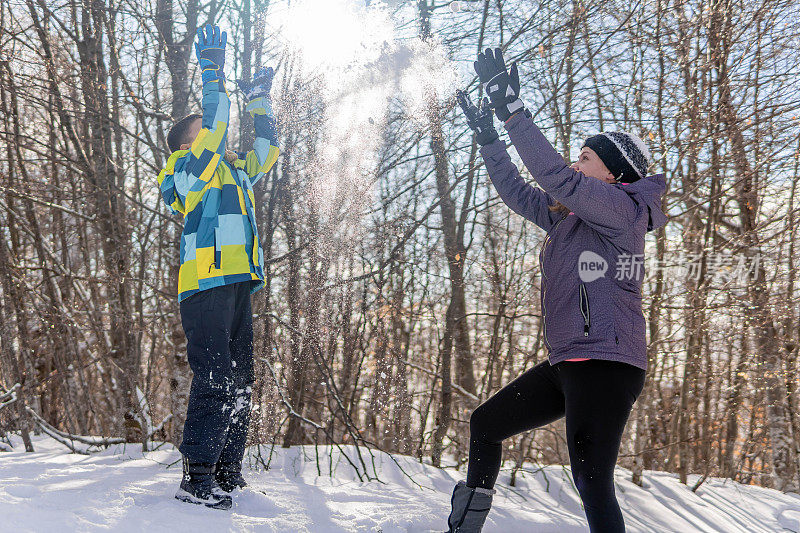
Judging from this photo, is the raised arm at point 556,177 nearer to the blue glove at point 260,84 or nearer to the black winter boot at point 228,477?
the blue glove at point 260,84

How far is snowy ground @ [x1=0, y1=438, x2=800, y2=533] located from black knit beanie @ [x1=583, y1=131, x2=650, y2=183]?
1552mm

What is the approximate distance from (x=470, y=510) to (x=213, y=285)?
4.15ft

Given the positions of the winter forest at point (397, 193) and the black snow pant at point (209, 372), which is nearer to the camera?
the black snow pant at point (209, 372)

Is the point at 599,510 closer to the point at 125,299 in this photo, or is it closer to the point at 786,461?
the point at 125,299

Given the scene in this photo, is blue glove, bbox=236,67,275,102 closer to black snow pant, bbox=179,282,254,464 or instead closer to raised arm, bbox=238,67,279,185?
raised arm, bbox=238,67,279,185

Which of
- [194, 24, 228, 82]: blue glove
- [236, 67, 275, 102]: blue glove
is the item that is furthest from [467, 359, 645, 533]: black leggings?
[236, 67, 275, 102]: blue glove

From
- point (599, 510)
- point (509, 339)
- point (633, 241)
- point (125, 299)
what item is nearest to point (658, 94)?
point (509, 339)

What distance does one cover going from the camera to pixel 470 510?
1867mm

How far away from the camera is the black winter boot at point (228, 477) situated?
2.24 meters

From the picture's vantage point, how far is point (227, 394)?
216 centimetres

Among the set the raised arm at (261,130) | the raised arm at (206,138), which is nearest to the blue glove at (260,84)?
the raised arm at (261,130)

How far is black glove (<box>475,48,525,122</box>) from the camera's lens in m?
1.73

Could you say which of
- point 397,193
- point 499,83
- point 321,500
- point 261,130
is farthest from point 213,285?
point 397,193

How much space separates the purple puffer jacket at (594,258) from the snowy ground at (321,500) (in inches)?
43.6
